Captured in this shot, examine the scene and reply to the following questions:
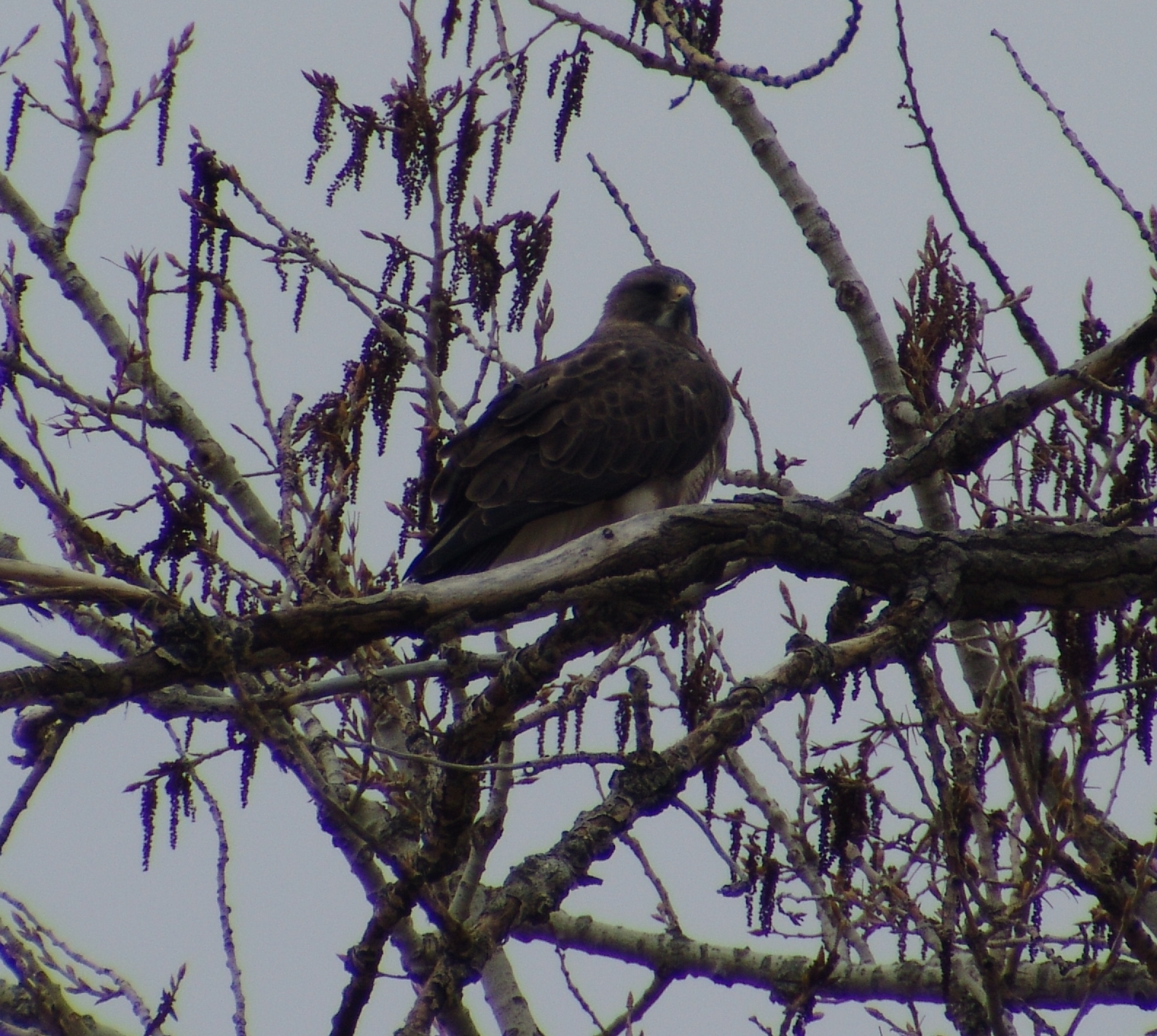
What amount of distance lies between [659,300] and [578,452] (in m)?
1.85

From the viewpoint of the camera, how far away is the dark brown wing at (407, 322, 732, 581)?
17.7 ft

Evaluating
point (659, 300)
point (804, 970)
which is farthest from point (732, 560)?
point (659, 300)

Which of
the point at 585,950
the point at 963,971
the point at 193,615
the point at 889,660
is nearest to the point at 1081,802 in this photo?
the point at 963,971

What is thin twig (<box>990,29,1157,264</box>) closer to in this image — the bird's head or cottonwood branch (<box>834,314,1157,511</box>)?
cottonwood branch (<box>834,314,1157,511</box>)

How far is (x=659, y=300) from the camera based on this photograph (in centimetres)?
722

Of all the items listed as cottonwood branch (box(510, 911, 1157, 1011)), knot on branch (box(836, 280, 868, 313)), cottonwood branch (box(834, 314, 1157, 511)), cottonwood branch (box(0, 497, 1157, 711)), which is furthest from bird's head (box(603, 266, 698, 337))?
cottonwood branch (box(0, 497, 1157, 711))

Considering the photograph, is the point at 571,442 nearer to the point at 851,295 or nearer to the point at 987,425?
the point at 851,295

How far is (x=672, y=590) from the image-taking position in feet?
10.1

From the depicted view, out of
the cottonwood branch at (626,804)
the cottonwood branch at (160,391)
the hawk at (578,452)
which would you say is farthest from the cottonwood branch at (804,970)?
the cottonwood branch at (160,391)

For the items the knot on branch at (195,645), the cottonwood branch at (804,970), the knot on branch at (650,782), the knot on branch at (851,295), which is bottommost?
the knot on branch at (195,645)

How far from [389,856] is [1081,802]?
7.64 ft

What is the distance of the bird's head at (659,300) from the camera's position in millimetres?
7137

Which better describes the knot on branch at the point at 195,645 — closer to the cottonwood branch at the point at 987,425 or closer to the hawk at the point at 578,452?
the cottonwood branch at the point at 987,425

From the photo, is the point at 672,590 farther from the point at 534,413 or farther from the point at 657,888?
the point at 534,413
